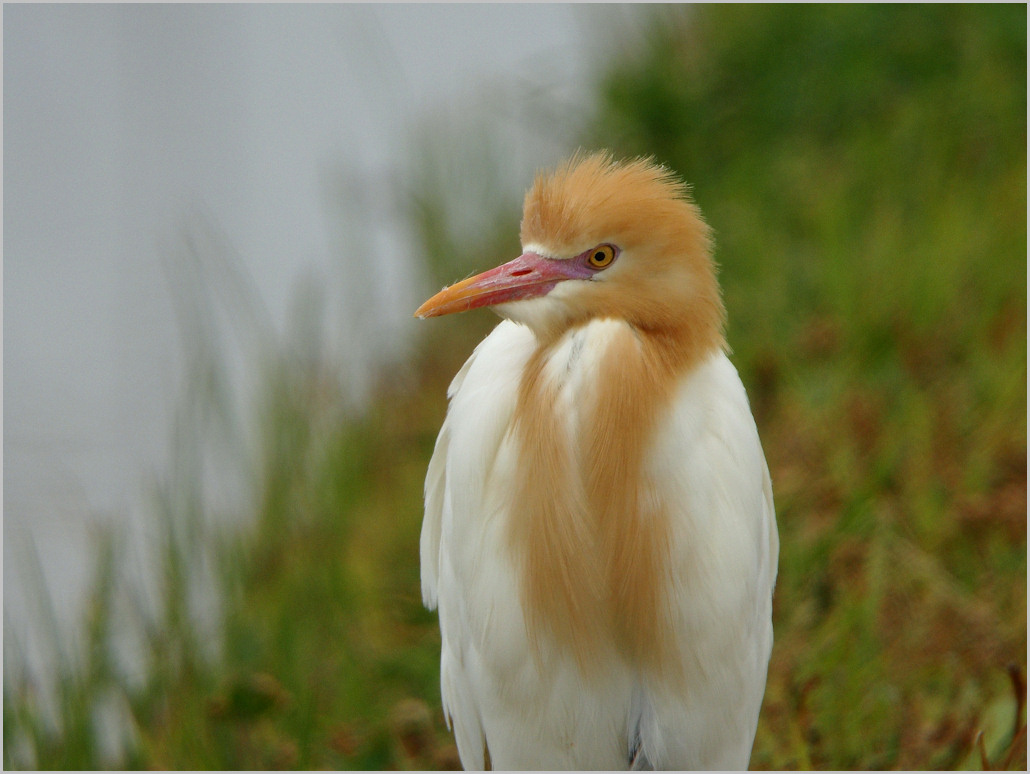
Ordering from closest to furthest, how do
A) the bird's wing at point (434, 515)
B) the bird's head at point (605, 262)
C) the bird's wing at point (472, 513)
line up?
the bird's head at point (605, 262) < the bird's wing at point (472, 513) < the bird's wing at point (434, 515)

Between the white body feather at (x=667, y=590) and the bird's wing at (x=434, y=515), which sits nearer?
the white body feather at (x=667, y=590)

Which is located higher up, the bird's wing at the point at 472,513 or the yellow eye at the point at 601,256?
the yellow eye at the point at 601,256

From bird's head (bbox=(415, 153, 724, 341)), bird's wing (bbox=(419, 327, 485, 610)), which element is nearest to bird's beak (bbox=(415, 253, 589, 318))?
bird's head (bbox=(415, 153, 724, 341))

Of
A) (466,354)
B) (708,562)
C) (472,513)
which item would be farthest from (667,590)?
(466,354)

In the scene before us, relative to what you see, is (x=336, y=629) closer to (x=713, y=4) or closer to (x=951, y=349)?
(x=951, y=349)

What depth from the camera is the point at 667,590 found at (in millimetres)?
1222

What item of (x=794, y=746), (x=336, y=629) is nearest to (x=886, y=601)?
(x=794, y=746)

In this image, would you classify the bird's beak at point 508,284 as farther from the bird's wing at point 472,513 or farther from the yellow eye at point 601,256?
the bird's wing at point 472,513

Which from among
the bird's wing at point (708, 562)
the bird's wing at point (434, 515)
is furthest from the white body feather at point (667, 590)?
the bird's wing at point (434, 515)

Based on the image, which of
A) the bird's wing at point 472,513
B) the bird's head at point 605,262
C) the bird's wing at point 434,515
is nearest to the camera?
the bird's head at point 605,262

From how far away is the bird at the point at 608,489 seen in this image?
1173mm

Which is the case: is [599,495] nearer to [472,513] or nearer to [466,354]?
[472,513]

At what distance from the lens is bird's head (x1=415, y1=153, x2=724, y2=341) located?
3.78 feet

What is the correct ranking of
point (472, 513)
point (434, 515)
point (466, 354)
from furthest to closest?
point (466, 354)
point (434, 515)
point (472, 513)
